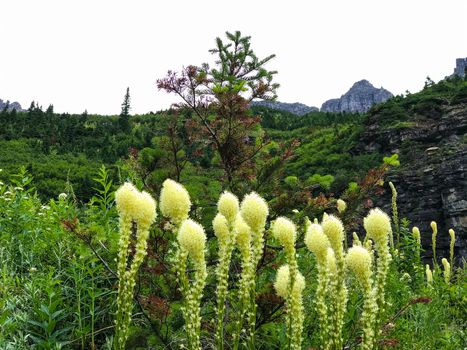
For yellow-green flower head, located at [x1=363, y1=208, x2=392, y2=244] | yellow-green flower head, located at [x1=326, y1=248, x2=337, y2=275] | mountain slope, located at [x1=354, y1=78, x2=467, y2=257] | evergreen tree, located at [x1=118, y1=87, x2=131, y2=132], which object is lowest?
yellow-green flower head, located at [x1=326, y1=248, x2=337, y2=275]

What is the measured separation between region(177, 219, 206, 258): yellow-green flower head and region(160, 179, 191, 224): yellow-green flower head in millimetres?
145

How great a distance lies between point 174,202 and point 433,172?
45.3 m

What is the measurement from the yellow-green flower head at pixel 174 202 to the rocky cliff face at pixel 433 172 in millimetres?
30557

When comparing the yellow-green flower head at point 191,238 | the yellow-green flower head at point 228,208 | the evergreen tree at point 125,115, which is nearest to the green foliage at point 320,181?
the yellow-green flower head at point 228,208

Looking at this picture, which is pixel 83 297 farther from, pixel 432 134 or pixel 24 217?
pixel 432 134

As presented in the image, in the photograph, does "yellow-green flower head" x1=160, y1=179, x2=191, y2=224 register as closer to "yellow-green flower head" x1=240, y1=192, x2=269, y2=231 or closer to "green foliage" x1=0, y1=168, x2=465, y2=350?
"yellow-green flower head" x1=240, y1=192, x2=269, y2=231

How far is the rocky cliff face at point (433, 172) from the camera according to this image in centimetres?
3772

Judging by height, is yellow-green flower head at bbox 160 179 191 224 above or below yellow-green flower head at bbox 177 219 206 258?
above

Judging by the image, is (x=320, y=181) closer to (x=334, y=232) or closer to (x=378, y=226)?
(x=378, y=226)

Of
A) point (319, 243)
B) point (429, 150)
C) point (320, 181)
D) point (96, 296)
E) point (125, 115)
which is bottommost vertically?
point (96, 296)

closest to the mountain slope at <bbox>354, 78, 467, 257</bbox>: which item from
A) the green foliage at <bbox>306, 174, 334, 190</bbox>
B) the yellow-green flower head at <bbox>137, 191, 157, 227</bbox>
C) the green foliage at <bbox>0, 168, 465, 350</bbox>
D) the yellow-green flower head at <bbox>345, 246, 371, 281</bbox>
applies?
the green foliage at <bbox>306, 174, 334, 190</bbox>

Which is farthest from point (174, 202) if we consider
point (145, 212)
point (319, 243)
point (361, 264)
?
point (361, 264)

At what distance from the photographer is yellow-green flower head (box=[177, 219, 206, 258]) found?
209 centimetres

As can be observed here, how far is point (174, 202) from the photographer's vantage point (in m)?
2.23
